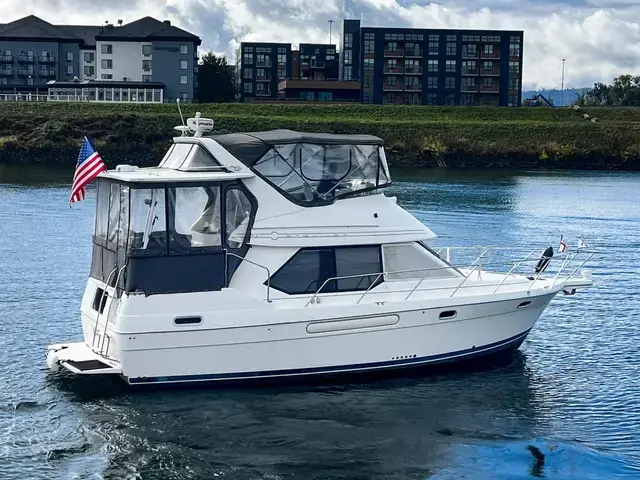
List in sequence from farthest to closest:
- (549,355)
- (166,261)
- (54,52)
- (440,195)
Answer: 1. (54,52)
2. (440,195)
3. (549,355)
4. (166,261)

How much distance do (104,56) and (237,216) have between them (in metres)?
85.6

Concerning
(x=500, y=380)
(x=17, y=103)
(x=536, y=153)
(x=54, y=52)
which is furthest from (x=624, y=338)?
(x=54, y=52)

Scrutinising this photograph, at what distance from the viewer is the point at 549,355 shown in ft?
62.7

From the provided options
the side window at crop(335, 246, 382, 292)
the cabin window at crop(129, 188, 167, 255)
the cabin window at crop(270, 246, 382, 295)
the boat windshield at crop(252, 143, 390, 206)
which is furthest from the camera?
the side window at crop(335, 246, 382, 292)

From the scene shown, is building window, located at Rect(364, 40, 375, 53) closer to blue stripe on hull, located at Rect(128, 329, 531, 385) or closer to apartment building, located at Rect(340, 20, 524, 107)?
apartment building, located at Rect(340, 20, 524, 107)

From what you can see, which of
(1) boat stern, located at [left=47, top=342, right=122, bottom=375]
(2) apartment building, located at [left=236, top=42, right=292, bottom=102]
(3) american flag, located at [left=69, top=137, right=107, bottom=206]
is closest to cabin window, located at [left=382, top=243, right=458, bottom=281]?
(1) boat stern, located at [left=47, top=342, right=122, bottom=375]

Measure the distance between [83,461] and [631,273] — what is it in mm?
18773

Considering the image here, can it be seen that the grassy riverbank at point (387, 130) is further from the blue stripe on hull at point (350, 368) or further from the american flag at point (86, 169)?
the blue stripe on hull at point (350, 368)

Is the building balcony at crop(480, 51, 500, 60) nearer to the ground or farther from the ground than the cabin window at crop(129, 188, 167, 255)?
farther from the ground

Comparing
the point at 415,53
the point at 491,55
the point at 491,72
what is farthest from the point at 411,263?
the point at 491,55

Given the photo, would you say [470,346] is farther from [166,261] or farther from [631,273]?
[631,273]

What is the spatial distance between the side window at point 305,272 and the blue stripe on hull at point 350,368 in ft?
4.49

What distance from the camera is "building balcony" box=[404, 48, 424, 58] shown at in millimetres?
99875

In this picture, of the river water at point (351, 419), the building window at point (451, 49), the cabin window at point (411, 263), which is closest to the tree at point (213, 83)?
the building window at point (451, 49)
